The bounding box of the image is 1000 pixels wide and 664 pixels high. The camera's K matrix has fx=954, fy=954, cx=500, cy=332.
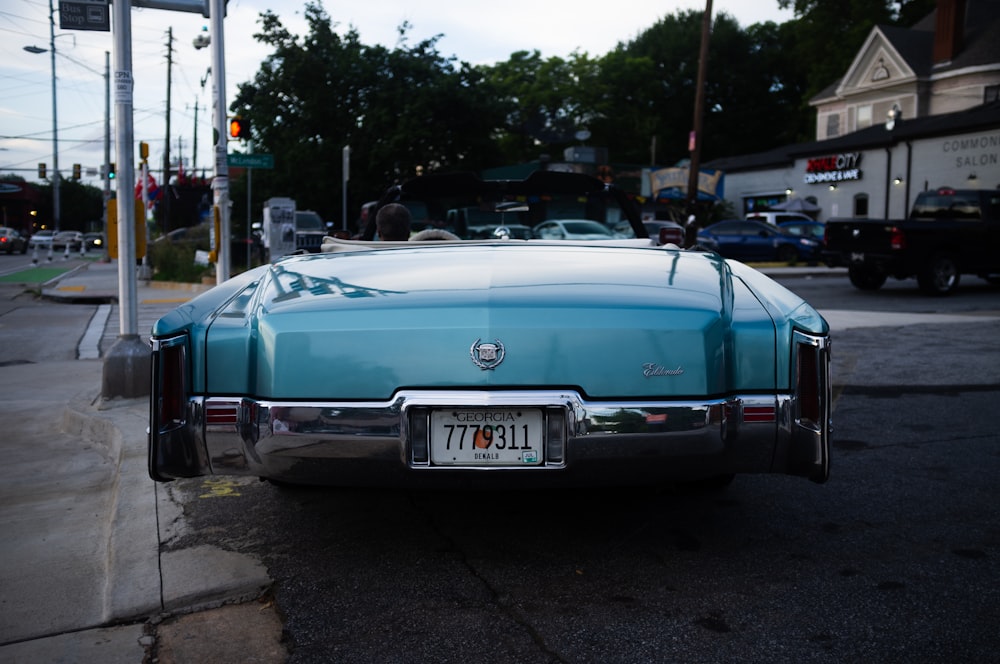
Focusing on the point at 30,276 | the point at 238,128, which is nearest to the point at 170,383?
the point at 238,128

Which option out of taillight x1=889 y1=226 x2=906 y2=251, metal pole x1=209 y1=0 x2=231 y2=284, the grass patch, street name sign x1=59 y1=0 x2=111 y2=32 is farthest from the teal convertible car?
the grass patch

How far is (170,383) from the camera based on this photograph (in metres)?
3.12

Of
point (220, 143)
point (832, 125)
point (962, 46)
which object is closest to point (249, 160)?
point (220, 143)

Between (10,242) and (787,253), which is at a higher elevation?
(10,242)

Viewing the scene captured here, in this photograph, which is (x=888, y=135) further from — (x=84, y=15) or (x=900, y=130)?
(x=84, y=15)

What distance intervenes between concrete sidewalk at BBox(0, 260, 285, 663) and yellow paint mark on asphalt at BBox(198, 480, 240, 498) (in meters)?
0.20

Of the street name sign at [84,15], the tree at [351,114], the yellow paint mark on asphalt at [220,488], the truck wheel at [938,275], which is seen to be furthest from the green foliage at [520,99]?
the yellow paint mark on asphalt at [220,488]

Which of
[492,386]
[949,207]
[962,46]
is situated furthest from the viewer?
[962,46]

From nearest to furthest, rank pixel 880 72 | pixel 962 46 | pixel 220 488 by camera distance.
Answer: pixel 220 488
pixel 962 46
pixel 880 72

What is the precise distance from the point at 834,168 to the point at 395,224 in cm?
3693

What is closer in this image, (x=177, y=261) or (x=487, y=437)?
(x=487, y=437)

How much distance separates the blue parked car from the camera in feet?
92.2

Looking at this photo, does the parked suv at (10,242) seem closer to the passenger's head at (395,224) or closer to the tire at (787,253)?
the tire at (787,253)

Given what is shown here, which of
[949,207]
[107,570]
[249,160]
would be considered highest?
[249,160]
